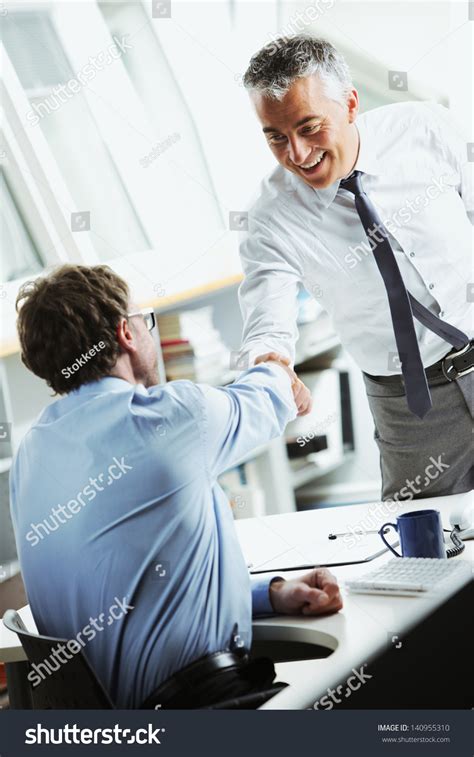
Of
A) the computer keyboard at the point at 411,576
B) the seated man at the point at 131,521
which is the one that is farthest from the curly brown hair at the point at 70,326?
the computer keyboard at the point at 411,576

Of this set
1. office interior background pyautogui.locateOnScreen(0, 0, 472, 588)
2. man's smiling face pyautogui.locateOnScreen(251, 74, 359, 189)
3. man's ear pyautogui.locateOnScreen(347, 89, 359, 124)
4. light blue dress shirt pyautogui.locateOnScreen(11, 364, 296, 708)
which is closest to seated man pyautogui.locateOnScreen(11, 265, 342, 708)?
light blue dress shirt pyautogui.locateOnScreen(11, 364, 296, 708)

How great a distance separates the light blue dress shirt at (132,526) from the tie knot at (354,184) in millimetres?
745

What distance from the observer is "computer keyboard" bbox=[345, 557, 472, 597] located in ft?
4.73

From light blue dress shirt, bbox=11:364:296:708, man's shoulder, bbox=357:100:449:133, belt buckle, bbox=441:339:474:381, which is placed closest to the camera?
light blue dress shirt, bbox=11:364:296:708

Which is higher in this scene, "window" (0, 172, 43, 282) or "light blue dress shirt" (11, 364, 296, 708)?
"window" (0, 172, 43, 282)

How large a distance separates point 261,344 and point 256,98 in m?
0.52

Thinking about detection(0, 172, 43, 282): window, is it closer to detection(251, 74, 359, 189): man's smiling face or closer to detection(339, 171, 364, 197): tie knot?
detection(251, 74, 359, 189): man's smiling face

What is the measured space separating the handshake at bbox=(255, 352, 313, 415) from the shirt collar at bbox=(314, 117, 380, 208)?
391mm

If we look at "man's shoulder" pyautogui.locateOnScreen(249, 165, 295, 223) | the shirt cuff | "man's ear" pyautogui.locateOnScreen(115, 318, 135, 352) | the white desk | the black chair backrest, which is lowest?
the white desk

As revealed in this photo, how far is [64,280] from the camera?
59.4 inches

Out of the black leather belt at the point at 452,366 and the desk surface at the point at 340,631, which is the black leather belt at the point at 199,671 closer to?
the desk surface at the point at 340,631
